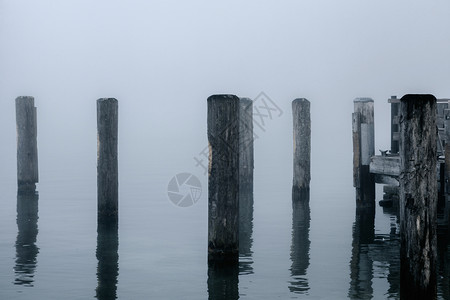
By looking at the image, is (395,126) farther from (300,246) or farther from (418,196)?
(418,196)

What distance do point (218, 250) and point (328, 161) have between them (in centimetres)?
2206

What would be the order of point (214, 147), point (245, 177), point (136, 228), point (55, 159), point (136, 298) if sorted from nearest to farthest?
point (136, 298) → point (214, 147) → point (136, 228) → point (245, 177) → point (55, 159)

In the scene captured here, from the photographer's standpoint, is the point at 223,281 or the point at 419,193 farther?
the point at 223,281

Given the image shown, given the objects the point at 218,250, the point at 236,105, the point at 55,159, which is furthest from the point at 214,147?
the point at 55,159

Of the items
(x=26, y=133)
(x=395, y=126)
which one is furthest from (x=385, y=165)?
(x=26, y=133)

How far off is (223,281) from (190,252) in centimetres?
221

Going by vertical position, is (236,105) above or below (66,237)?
above

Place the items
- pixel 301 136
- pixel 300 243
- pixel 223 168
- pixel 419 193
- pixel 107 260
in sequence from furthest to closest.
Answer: pixel 301 136 < pixel 300 243 < pixel 107 260 < pixel 223 168 < pixel 419 193

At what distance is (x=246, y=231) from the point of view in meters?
14.5

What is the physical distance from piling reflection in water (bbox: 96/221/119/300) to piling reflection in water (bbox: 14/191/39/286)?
2.94 ft

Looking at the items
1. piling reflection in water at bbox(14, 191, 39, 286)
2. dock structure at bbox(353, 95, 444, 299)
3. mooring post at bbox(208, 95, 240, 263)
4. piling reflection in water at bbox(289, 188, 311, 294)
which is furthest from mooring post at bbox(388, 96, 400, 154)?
piling reflection in water at bbox(14, 191, 39, 286)

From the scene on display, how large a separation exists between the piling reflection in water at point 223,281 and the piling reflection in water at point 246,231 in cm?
19

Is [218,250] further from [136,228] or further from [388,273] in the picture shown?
[136,228]

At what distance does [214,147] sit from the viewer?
34.6ft
